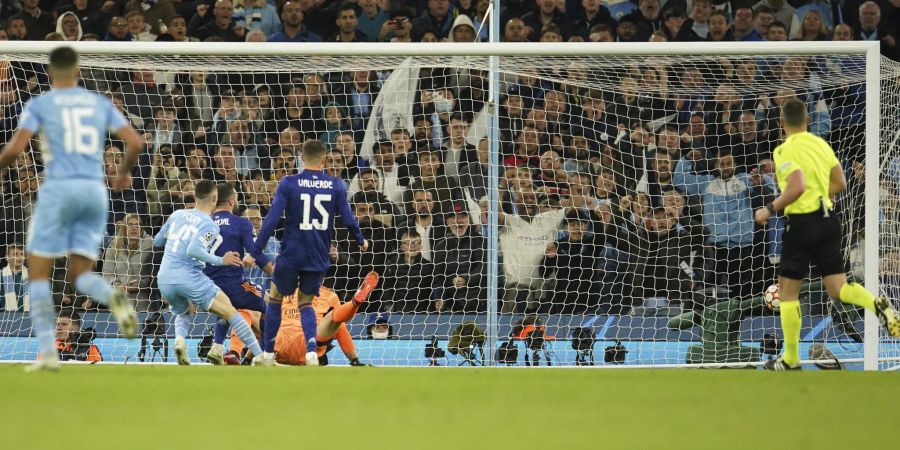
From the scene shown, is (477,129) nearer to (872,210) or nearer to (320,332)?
(320,332)

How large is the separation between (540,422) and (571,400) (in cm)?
101

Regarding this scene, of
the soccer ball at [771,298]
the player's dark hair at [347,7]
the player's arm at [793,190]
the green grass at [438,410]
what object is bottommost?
the soccer ball at [771,298]

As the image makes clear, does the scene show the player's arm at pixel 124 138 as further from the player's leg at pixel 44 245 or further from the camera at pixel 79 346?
the camera at pixel 79 346

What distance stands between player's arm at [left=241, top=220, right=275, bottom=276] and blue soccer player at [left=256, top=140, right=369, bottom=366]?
309mm

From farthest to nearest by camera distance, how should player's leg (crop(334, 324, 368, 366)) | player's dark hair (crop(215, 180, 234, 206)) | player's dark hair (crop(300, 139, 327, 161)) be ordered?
player's dark hair (crop(215, 180, 234, 206)), player's leg (crop(334, 324, 368, 366)), player's dark hair (crop(300, 139, 327, 161))

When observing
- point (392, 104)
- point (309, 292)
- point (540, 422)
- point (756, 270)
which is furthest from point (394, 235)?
point (540, 422)

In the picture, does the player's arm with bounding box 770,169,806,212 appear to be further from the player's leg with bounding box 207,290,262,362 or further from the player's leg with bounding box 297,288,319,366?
the player's leg with bounding box 207,290,262,362

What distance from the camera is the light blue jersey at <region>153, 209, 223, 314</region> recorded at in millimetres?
10195

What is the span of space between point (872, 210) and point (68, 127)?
6.72 metres

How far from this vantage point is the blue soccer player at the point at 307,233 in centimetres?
959

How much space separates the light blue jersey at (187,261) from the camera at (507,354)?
113 inches

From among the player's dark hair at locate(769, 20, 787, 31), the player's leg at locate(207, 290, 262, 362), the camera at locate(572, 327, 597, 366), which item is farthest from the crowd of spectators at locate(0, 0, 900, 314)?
the player's leg at locate(207, 290, 262, 362)

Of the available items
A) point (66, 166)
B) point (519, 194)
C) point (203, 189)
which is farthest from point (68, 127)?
point (519, 194)

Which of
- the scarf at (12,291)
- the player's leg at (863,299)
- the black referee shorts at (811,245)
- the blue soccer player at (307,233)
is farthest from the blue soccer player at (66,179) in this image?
the player's leg at (863,299)
